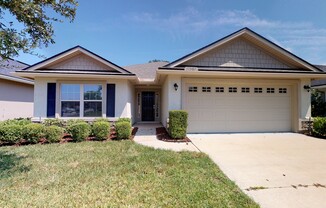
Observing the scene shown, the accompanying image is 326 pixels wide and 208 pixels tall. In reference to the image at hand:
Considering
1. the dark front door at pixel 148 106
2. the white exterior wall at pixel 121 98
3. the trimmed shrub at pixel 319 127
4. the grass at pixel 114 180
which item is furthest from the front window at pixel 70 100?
the trimmed shrub at pixel 319 127

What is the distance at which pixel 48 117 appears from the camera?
956 centimetres

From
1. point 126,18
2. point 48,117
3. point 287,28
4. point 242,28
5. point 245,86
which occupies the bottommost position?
point 48,117

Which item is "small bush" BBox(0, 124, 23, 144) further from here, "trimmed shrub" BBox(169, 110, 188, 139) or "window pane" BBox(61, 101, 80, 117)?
"trimmed shrub" BBox(169, 110, 188, 139)

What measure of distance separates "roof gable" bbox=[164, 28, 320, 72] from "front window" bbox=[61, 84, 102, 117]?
496cm

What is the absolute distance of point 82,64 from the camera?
10.1m

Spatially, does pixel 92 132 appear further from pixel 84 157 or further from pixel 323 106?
pixel 323 106

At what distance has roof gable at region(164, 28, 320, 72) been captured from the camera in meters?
9.59

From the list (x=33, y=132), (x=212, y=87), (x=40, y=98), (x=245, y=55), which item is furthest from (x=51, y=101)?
(x=245, y=55)

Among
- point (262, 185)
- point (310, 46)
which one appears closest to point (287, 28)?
point (310, 46)

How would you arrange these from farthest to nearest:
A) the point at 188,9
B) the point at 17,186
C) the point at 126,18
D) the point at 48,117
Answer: the point at 126,18, the point at 188,9, the point at 48,117, the point at 17,186

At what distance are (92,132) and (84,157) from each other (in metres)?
2.63

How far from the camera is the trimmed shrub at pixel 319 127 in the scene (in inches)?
350

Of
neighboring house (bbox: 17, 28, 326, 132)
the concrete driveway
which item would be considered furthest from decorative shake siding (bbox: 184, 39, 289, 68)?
the concrete driveway

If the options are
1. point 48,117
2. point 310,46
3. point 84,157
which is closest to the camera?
point 84,157
